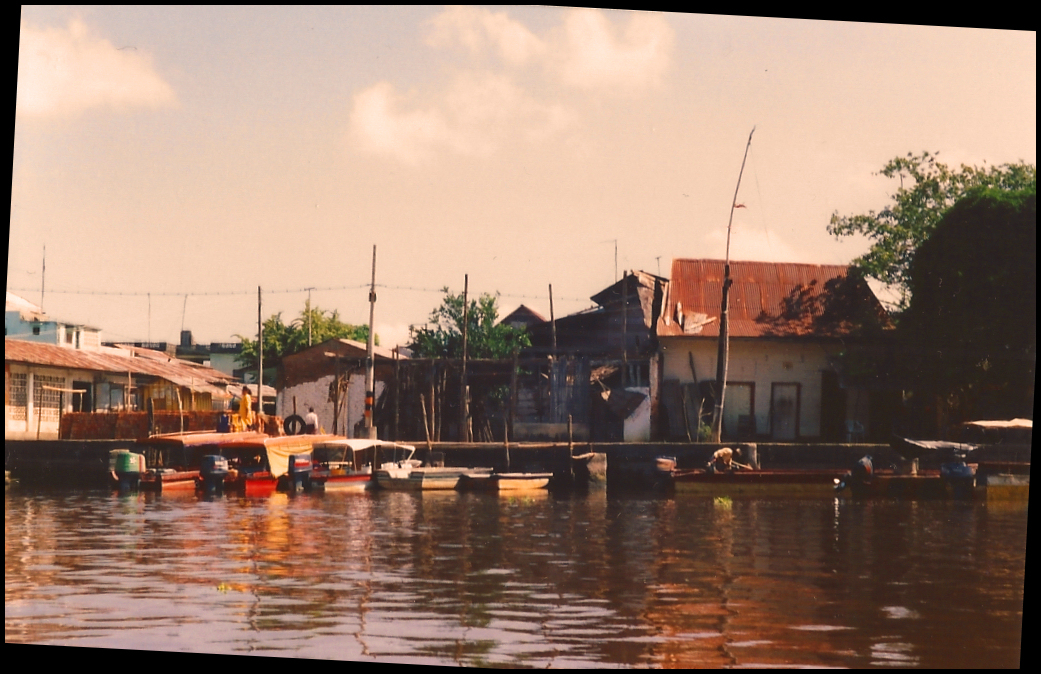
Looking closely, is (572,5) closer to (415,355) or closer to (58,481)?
→ (58,481)

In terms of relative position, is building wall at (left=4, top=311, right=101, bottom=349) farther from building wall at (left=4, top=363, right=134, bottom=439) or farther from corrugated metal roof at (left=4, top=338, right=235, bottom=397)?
building wall at (left=4, top=363, right=134, bottom=439)

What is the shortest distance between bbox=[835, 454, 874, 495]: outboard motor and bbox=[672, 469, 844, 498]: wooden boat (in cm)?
63

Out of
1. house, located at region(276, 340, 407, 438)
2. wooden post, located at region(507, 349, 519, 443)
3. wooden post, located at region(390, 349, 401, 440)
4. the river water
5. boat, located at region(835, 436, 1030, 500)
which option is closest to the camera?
the river water

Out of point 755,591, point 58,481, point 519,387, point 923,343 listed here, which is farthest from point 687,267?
point 755,591

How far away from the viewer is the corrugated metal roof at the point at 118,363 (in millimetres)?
31062

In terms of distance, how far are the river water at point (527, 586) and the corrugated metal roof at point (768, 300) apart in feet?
34.3

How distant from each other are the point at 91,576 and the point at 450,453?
1810cm

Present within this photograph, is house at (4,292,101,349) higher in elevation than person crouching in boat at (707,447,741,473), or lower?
higher

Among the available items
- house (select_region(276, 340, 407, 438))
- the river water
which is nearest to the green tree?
house (select_region(276, 340, 407, 438))

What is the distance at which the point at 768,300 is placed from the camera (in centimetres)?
3362

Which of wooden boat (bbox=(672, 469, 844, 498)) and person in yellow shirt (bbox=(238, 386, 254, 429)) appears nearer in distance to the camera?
wooden boat (bbox=(672, 469, 844, 498))

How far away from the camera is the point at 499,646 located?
929 centimetres

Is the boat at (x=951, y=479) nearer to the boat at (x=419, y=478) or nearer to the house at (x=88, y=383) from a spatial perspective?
the boat at (x=419, y=478)

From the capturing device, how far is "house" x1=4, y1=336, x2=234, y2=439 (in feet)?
102
